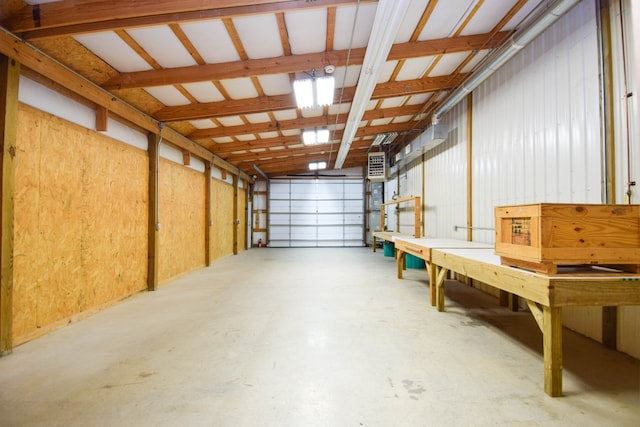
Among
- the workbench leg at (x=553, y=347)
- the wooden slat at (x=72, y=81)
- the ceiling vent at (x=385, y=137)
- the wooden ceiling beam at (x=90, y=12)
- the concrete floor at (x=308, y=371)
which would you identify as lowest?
the concrete floor at (x=308, y=371)

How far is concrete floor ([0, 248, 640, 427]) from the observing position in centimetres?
161

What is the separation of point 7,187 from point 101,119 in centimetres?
148

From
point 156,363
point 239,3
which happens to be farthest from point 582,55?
point 156,363

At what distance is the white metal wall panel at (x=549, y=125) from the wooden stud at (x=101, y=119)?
17.1ft

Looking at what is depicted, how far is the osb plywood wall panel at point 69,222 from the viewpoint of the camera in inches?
102

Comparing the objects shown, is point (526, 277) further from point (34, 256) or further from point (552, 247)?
point (34, 256)

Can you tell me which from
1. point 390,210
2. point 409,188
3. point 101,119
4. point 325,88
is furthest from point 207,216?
point 390,210

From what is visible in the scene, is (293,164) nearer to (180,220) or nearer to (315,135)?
(315,135)

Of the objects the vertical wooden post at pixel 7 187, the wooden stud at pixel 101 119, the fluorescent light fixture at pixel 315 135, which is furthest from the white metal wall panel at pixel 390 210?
the vertical wooden post at pixel 7 187

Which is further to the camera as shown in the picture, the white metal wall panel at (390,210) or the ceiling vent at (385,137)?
the white metal wall panel at (390,210)

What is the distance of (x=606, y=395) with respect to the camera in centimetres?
177

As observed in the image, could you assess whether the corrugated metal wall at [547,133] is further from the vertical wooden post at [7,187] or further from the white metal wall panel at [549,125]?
the vertical wooden post at [7,187]

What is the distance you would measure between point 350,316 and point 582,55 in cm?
355

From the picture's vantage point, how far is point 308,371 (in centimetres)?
209
